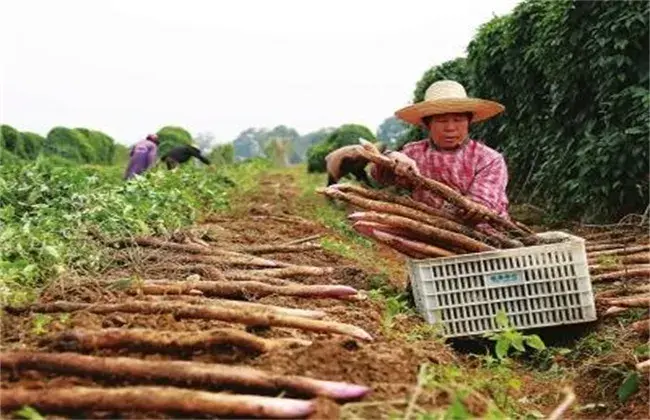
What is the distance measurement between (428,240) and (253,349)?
1.81 meters

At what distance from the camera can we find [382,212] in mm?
4512

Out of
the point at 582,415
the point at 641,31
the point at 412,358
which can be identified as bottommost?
the point at 582,415

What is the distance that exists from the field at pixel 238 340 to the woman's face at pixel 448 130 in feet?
2.88

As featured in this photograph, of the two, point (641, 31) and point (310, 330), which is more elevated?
point (641, 31)

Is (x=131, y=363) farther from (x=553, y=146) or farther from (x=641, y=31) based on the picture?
(x=553, y=146)

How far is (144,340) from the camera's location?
277 centimetres

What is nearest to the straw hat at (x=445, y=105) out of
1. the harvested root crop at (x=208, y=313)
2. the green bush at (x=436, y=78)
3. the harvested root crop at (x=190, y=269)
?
the harvested root crop at (x=190, y=269)

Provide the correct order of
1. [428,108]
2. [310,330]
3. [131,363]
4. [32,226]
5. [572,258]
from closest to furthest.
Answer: [131,363] < [310,330] < [572,258] < [428,108] < [32,226]

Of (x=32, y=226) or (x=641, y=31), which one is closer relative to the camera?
(x=32, y=226)

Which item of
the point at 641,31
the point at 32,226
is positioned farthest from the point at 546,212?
the point at 32,226

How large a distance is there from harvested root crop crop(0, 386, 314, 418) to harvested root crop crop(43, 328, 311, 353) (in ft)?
1.19

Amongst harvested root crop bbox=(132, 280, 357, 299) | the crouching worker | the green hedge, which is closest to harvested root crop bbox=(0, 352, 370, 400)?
harvested root crop bbox=(132, 280, 357, 299)

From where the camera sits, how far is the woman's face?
16.4 feet

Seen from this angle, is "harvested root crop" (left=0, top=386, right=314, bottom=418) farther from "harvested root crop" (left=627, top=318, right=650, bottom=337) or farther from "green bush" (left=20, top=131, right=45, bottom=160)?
"green bush" (left=20, top=131, right=45, bottom=160)
